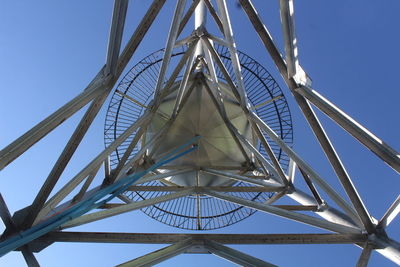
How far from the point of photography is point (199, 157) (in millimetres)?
13234

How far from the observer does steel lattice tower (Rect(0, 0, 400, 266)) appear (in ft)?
22.3

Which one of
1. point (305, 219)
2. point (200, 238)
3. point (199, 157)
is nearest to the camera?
point (200, 238)

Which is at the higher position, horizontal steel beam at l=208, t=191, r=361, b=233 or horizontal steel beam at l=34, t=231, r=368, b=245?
horizontal steel beam at l=208, t=191, r=361, b=233

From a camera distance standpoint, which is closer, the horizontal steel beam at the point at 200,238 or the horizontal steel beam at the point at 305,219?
the horizontal steel beam at the point at 200,238

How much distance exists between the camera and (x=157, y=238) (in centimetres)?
792

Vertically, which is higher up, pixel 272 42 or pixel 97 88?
pixel 272 42

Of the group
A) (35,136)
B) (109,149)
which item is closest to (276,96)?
(109,149)

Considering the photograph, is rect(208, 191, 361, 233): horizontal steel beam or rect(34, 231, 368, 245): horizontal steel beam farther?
rect(208, 191, 361, 233): horizontal steel beam

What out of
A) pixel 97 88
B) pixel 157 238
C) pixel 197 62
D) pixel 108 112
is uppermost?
pixel 197 62

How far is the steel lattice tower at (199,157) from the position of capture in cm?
680

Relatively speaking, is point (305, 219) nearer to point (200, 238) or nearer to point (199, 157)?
point (200, 238)

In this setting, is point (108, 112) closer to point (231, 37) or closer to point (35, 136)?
point (231, 37)

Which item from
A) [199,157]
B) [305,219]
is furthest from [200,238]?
[199,157]

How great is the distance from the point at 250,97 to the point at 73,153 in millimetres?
7874
